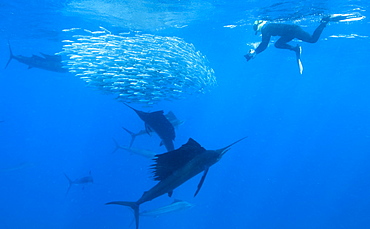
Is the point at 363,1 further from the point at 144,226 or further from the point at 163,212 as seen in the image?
the point at 144,226

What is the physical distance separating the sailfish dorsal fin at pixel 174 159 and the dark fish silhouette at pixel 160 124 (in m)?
1.74

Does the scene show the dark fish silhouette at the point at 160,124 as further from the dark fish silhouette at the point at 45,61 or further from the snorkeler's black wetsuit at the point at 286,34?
the dark fish silhouette at the point at 45,61

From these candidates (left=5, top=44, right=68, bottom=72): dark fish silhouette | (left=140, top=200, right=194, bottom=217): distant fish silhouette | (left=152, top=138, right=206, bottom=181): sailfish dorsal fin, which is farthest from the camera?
(left=5, top=44, right=68, bottom=72): dark fish silhouette

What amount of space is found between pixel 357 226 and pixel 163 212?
17.3 m

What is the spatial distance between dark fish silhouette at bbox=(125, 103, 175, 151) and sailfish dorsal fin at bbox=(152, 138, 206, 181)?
68.7 inches

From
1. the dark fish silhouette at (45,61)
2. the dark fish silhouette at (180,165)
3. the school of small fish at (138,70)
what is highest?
the dark fish silhouette at (180,165)

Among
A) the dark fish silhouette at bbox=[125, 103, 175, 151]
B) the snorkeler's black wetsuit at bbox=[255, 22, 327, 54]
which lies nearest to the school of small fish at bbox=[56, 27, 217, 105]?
the dark fish silhouette at bbox=[125, 103, 175, 151]

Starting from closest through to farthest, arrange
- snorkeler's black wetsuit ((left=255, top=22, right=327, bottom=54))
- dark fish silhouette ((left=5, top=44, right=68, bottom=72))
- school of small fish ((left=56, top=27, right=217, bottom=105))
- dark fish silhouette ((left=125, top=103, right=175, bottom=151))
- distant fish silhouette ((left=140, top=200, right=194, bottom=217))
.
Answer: dark fish silhouette ((left=125, top=103, right=175, bottom=151))
school of small fish ((left=56, top=27, right=217, bottom=105))
snorkeler's black wetsuit ((left=255, top=22, right=327, bottom=54))
distant fish silhouette ((left=140, top=200, right=194, bottom=217))
dark fish silhouette ((left=5, top=44, right=68, bottom=72))

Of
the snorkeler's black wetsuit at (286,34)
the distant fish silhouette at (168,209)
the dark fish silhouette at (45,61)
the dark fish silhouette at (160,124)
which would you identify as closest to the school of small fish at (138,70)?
the dark fish silhouette at (160,124)

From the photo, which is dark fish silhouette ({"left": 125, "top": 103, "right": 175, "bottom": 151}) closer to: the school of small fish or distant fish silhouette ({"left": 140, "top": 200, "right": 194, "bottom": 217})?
the school of small fish

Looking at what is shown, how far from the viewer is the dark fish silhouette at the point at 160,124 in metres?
5.02

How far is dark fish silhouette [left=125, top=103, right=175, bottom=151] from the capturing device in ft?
16.5

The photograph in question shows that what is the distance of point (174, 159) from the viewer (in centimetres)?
329

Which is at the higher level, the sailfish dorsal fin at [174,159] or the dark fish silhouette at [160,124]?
the sailfish dorsal fin at [174,159]
